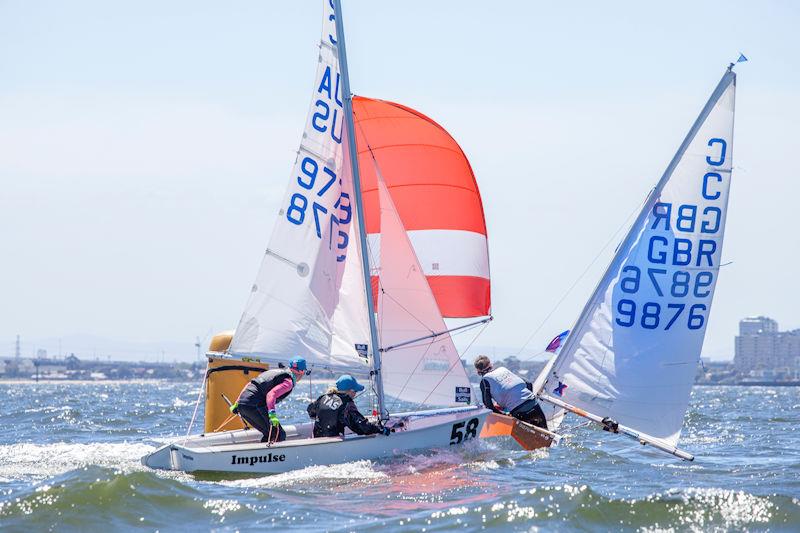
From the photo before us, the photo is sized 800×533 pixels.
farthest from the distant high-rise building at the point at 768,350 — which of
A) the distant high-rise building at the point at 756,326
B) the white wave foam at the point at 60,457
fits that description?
the white wave foam at the point at 60,457

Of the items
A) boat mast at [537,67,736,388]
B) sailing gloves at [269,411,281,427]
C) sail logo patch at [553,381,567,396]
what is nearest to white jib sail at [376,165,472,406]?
sail logo patch at [553,381,567,396]

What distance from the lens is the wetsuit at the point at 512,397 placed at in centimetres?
1441

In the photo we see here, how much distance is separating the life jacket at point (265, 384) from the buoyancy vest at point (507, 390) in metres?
2.93

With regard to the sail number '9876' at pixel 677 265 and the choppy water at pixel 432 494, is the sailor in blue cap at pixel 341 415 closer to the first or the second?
the choppy water at pixel 432 494

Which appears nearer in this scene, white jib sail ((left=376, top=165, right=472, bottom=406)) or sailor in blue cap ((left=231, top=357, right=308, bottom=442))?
sailor in blue cap ((left=231, top=357, right=308, bottom=442))

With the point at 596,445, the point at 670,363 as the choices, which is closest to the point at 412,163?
the point at 670,363

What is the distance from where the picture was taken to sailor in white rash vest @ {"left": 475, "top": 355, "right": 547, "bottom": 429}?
47.3 feet

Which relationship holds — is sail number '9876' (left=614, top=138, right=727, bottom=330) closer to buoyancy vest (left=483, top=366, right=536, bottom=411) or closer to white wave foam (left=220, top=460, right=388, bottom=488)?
buoyancy vest (left=483, top=366, right=536, bottom=411)

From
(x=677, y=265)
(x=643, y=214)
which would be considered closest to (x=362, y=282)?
(x=643, y=214)

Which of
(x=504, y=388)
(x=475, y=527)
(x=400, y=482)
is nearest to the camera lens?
(x=475, y=527)

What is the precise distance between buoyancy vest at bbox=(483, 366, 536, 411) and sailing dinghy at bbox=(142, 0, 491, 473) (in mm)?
370

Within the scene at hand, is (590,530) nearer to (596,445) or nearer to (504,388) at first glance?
(504,388)

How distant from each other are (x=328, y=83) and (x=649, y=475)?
6.10m

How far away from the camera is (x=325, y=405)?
13289 mm
